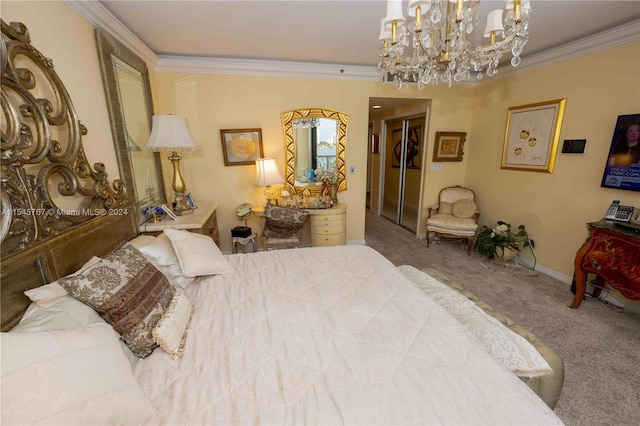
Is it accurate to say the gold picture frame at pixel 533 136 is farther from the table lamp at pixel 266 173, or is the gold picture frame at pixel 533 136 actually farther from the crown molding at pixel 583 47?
the table lamp at pixel 266 173

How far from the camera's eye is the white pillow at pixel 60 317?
3.03ft

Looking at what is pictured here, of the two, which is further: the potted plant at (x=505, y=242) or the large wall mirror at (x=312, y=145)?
the large wall mirror at (x=312, y=145)

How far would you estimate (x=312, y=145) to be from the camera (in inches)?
140

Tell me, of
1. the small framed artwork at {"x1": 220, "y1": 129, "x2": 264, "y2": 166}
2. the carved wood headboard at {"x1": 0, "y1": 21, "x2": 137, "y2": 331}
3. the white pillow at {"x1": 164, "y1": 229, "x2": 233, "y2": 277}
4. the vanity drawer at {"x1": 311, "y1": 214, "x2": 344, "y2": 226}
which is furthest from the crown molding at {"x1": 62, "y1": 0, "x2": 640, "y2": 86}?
the vanity drawer at {"x1": 311, "y1": 214, "x2": 344, "y2": 226}

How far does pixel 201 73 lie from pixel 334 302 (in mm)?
3029

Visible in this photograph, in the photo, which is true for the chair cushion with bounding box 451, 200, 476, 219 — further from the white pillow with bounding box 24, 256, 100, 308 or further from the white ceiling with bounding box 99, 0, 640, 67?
the white pillow with bounding box 24, 256, 100, 308

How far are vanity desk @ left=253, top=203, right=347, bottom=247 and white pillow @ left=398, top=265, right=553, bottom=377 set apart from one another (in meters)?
1.83

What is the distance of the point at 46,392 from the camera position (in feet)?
2.29

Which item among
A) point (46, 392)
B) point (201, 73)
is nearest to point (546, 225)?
point (46, 392)

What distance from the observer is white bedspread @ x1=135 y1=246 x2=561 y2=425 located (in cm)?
86

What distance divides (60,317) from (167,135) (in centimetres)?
175

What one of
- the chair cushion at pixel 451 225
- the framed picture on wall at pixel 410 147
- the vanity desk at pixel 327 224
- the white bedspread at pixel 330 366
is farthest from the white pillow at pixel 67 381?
the framed picture on wall at pixel 410 147

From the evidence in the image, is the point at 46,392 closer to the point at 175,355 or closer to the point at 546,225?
the point at 175,355

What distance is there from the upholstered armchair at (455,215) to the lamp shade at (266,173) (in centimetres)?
236
